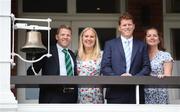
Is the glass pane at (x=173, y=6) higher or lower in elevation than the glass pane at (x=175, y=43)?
higher

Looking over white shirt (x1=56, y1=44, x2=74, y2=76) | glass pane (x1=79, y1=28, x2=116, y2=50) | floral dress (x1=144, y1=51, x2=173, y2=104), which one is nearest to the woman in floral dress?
floral dress (x1=144, y1=51, x2=173, y2=104)

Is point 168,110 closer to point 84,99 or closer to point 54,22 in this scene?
point 84,99

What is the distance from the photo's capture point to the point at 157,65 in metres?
6.54

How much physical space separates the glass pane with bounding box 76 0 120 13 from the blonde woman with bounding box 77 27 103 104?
399cm

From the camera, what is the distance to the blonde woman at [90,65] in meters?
6.41

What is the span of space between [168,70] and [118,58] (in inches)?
27.0

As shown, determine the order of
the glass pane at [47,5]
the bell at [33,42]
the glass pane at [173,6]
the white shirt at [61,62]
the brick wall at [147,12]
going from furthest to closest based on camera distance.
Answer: the glass pane at [173,6]
the glass pane at [47,5]
the brick wall at [147,12]
the white shirt at [61,62]
the bell at [33,42]

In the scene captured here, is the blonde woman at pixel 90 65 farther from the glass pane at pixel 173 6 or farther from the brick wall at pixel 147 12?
the glass pane at pixel 173 6

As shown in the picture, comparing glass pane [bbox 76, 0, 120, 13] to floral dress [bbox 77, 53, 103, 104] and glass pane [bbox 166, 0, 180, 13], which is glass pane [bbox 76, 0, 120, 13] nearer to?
glass pane [bbox 166, 0, 180, 13]

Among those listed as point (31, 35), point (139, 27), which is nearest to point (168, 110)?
point (31, 35)

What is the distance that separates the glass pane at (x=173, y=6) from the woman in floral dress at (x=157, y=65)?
12.7 feet

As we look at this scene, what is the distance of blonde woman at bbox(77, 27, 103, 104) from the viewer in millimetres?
6414

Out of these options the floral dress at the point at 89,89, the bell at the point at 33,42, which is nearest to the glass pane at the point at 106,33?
the floral dress at the point at 89,89

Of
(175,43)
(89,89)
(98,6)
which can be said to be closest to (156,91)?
(89,89)
